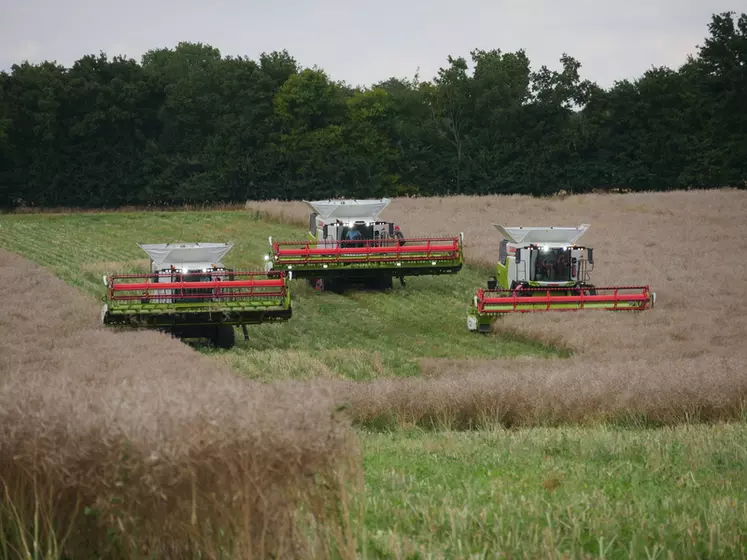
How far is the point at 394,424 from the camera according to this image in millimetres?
12359

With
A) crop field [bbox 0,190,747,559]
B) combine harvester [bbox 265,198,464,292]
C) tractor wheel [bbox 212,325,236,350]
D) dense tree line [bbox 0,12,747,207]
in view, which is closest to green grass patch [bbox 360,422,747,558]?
crop field [bbox 0,190,747,559]

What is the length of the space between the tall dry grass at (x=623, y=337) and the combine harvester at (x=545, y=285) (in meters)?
0.54

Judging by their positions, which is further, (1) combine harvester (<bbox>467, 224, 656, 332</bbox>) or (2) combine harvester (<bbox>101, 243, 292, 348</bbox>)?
(1) combine harvester (<bbox>467, 224, 656, 332</bbox>)

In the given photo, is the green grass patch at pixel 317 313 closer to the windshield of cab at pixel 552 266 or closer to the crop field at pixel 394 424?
the crop field at pixel 394 424

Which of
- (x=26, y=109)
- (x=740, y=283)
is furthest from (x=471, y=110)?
(x=740, y=283)

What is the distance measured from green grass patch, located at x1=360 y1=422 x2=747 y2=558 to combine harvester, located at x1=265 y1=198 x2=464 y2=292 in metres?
17.1

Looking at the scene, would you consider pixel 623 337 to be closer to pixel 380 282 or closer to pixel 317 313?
pixel 317 313

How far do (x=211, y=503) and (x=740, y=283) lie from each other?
→ 24.9m

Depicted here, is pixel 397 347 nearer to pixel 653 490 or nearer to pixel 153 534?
pixel 653 490

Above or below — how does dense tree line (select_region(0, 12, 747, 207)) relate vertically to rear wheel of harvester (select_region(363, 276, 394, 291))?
above

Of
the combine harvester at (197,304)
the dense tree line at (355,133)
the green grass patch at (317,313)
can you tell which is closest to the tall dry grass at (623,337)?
the green grass patch at (317,313)

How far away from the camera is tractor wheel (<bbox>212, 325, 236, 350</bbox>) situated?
2138cm

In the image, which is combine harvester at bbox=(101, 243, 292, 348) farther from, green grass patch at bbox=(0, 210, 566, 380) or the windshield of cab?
the windshield of cab

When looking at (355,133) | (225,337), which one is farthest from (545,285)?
(355,133)
